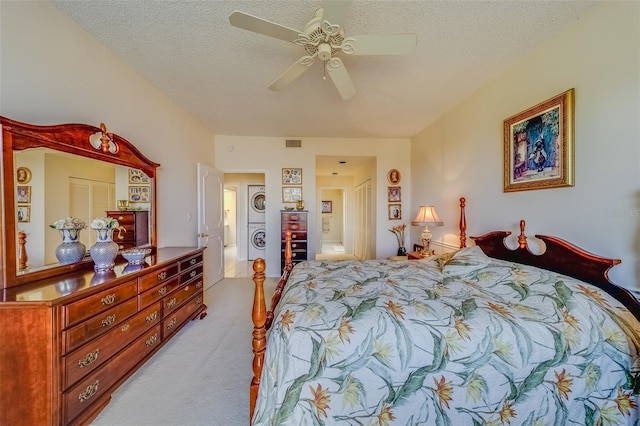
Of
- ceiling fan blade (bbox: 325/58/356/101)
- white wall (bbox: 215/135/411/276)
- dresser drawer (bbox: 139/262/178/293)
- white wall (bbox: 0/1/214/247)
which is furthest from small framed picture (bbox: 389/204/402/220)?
dresser drawer (bbox: 139/262/178/293)

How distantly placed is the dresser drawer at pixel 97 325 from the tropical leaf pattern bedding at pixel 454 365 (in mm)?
1114

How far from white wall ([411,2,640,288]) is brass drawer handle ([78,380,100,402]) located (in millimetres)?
3323

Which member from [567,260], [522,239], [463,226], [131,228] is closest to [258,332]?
[131,228]

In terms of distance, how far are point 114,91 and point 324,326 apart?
277 centimetres

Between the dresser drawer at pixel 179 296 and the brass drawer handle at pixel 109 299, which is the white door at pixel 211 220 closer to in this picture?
the dresser drawer at pixel 179 296

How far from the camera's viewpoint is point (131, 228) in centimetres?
249

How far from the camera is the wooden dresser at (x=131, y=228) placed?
2343 millimetres

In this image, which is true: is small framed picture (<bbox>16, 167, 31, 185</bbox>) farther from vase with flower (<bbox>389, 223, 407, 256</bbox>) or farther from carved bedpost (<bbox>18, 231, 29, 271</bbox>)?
vase with flower (<bbox>389, 223, 407, 256</bbox>)

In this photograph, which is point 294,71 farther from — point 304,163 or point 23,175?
point 304,163

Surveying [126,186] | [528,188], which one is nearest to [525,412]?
[528,188]

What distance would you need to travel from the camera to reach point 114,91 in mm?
2365

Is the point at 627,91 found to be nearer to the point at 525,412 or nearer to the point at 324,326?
the point at 525,412

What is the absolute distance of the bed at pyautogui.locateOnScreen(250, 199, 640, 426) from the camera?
3.90 ft

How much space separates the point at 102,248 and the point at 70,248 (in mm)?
179
